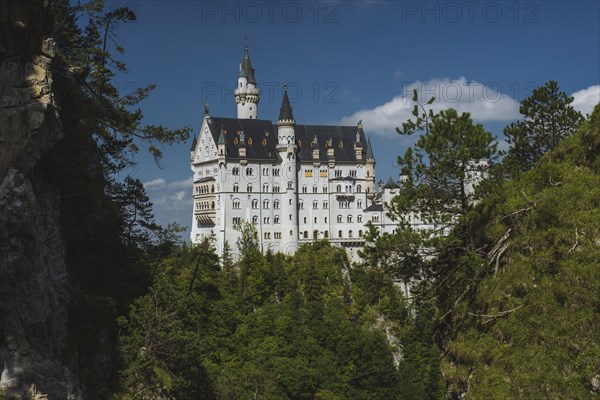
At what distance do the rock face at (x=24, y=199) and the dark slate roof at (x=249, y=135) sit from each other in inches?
3076

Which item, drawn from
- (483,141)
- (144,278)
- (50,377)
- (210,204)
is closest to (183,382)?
(144,278)

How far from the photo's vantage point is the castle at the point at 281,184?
102625 millimetres

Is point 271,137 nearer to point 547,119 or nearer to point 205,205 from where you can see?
point 205,205

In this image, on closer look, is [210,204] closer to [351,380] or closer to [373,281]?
[351,380]

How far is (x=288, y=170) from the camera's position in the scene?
105938 mm

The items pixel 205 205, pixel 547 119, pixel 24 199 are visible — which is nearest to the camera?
pixel 24 199

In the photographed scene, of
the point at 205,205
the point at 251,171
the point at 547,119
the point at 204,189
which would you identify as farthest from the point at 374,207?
the point at 547,119

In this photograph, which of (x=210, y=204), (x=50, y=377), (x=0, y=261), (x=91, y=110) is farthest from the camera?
(x=210, y=204)

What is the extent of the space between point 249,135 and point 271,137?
3.63 metres

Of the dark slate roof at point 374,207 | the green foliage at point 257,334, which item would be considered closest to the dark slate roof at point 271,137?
the dark slate roof at point 374,207

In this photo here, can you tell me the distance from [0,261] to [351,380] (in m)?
49.2

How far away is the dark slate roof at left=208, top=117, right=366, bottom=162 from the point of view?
104m

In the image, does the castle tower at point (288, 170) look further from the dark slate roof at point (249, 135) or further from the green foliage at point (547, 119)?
the green foliage at point (547, 119)

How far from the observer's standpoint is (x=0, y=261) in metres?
21.9
